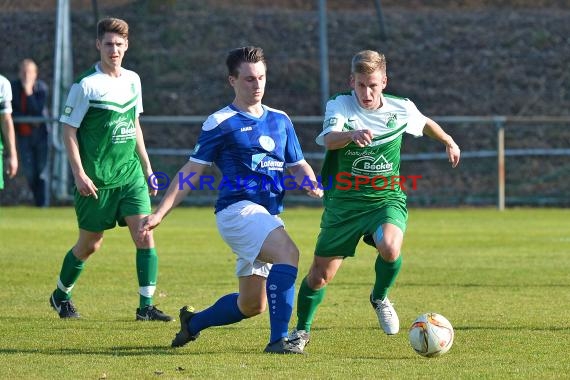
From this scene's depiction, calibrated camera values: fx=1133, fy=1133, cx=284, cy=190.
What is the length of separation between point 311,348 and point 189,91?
1666 centimetres

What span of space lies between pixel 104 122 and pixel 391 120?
228 cm

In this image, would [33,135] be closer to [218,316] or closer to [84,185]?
[84,185]

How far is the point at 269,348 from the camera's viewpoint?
647 cm

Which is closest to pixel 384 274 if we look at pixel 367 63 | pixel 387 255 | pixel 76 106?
pixel 387 255

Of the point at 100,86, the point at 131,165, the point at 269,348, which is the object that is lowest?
the point at 269,348

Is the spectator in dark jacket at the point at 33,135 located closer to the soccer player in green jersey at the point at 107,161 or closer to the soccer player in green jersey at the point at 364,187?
the soccer player in green jersey at the point at 107,161

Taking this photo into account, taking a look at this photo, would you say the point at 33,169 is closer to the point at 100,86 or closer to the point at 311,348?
the point at 100,86

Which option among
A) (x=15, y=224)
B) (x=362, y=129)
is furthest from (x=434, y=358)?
(x=15, y=224)

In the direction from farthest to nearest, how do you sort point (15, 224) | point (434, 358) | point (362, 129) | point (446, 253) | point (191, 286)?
point (15, 224), point (446, 253), point (191, 286), point (362, 129), point (434, 358)

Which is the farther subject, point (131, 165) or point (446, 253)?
point (446, 253)

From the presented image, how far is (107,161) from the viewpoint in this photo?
27.2 ft

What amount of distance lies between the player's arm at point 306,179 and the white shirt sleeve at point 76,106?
80.3 inches

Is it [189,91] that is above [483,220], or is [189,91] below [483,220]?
above

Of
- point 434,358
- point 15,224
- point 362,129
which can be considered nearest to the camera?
point 434,358
